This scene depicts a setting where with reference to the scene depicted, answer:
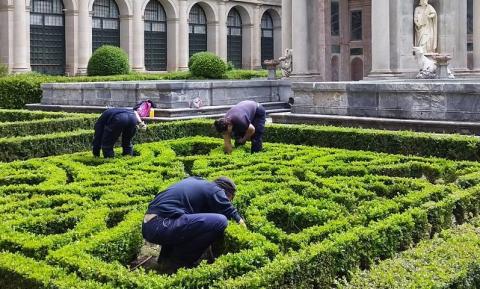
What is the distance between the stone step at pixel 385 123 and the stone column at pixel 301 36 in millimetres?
6163

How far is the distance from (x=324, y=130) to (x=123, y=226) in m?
7.18

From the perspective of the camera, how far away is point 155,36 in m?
44.6

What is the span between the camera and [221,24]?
48.4m

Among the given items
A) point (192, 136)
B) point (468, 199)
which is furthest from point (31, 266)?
point (192, 136)

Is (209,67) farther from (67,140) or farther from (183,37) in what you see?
(67,140)

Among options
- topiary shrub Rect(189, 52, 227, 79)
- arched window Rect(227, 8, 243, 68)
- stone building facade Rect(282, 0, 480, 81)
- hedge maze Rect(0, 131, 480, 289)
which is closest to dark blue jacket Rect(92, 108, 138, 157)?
hedge maze Rect(0, 131, 480, 289)

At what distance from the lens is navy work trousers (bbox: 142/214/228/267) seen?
6.21m

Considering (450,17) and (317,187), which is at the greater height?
(450,17)

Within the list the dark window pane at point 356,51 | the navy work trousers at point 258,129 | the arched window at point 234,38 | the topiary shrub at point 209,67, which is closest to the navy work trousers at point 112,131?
the navy work trousers at point 258,129

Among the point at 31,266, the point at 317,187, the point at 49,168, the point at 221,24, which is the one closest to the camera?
the point at 31,266

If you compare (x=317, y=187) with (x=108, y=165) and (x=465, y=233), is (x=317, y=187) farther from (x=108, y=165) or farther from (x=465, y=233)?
(x=108, y=165)

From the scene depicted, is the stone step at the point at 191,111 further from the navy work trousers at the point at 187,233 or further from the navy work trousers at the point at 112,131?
the navy work trousers at the point at 187,233

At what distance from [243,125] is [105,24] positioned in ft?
103

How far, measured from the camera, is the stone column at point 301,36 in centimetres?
2286
